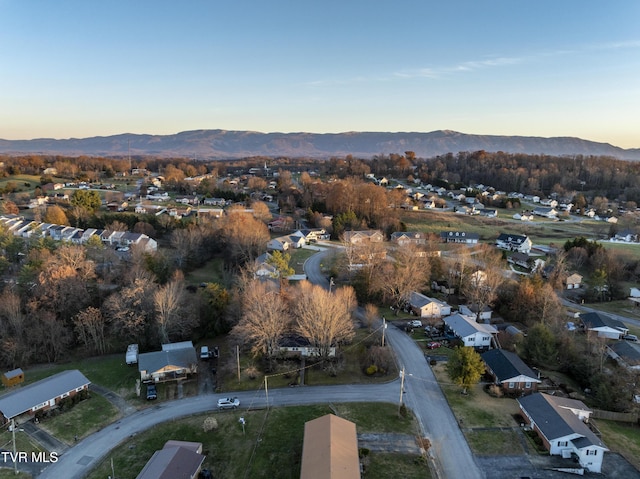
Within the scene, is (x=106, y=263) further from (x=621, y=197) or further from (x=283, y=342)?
(x=621, y=197)

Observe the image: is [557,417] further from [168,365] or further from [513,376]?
[168,365]

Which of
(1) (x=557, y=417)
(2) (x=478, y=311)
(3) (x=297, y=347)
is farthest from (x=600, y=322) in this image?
(3) (x=297, y=347)

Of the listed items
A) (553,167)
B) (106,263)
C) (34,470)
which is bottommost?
(34,470)

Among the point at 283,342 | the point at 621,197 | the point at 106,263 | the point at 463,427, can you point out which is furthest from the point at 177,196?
the point at 621,197

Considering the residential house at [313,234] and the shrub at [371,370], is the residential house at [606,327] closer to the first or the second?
the shrub at [371,370]

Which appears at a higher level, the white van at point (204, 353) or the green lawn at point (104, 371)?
the white van at point (204, 353)

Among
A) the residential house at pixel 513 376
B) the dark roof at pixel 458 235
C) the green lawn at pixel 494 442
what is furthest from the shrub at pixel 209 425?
the dark roof at pixel 458 235
